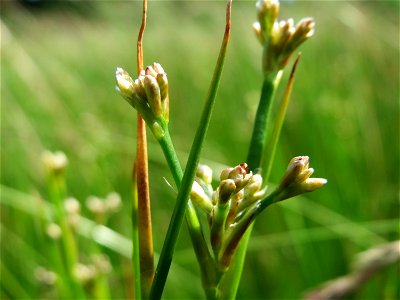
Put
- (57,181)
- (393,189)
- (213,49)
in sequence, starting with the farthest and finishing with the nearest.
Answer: (213,49) < (393,189) < (57,181)

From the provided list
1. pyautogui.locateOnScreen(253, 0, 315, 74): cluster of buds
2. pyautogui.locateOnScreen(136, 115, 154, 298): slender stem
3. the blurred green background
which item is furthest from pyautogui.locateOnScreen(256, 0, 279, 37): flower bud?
the blurred green background

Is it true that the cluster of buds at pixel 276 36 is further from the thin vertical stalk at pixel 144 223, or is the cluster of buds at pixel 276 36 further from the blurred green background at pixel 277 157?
the blurred green background at pixel 277 157

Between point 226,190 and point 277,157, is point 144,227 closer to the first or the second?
point 226,190

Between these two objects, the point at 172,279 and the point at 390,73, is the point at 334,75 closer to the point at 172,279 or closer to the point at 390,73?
the point at 390,73

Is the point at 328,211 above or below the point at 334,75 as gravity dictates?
below

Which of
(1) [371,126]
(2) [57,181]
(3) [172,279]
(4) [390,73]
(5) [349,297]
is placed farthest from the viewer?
(4) [390,73]

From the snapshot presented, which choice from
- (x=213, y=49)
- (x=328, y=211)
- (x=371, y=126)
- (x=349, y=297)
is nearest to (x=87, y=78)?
(x=213, y=49)

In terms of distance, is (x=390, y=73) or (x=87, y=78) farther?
(x=87, y=78)
